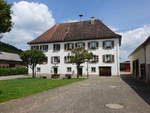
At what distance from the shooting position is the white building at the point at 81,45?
3500cm

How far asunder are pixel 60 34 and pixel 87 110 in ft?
115

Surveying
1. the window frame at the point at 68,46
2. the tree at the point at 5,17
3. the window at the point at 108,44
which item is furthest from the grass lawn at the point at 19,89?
the window frame at the point at 68,46

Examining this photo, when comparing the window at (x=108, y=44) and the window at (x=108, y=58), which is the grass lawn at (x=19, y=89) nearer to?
the window at (x=108, y=58)

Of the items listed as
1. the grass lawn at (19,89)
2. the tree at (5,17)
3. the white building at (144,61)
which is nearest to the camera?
the tree at (5,17)

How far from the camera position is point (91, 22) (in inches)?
1619

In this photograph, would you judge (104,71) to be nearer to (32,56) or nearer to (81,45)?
(81,45)

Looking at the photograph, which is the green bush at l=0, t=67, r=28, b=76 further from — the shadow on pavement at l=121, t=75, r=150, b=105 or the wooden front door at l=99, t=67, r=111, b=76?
the shadow on pavement at l=121, t=75, r=150, b=105

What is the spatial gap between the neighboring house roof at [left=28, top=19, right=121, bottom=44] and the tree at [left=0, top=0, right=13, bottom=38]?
88.9 ft

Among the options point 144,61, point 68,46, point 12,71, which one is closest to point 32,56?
point 68,46

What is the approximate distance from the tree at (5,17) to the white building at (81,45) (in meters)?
26.5

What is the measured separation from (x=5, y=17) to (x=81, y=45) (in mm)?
27966

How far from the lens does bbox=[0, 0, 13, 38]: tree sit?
1003cm

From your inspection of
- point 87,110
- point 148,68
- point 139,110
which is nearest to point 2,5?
point 87,110

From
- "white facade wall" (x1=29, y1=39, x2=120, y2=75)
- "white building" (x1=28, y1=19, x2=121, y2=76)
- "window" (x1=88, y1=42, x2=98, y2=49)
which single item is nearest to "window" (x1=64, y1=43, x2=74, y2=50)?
"white building" (x1=28, y1=19, x2=121, y2=76)
